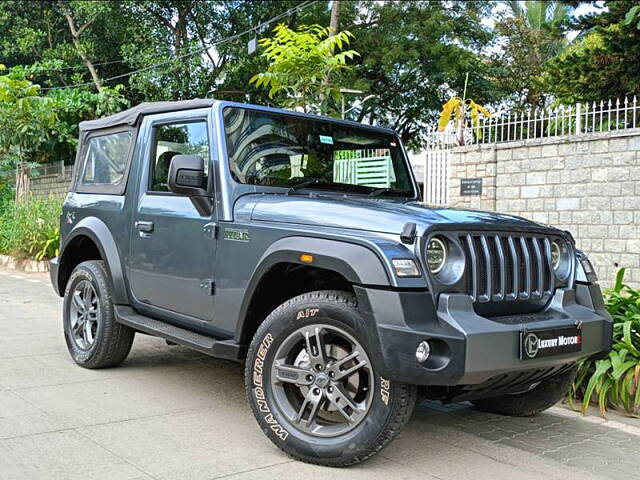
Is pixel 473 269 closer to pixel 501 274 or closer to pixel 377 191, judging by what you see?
pixel 501 274

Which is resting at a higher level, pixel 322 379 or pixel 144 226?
pixel 144 226

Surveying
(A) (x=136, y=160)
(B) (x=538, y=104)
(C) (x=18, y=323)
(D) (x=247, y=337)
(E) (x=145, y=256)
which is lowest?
(C) (x=18, y=323)

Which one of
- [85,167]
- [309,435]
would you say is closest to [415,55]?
[85,167]

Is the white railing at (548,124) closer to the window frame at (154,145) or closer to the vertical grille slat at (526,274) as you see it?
the vertical grille slat at (526,274)

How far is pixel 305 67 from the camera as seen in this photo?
9.23m

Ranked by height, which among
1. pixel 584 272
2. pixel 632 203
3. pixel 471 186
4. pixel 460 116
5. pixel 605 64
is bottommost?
pixel 584 272

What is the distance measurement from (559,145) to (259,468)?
27.2 ft

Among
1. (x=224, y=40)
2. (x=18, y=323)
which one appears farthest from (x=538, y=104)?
(x=18, y=323)

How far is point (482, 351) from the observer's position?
3.21 meters

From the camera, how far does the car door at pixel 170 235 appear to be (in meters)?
4.39

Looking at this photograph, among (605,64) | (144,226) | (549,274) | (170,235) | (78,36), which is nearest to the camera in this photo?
(549,274)

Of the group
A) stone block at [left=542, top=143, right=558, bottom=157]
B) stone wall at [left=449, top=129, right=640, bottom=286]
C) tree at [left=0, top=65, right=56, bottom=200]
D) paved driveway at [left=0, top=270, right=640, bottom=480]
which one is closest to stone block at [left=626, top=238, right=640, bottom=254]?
stone wall at [left=449, top=129, right=640, bottom=286]

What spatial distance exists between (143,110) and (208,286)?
1744 mm

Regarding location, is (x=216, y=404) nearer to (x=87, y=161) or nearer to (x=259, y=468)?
(x=259, y=468)
